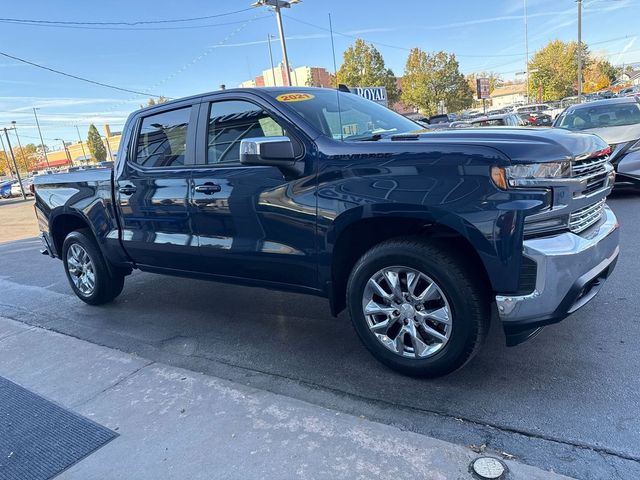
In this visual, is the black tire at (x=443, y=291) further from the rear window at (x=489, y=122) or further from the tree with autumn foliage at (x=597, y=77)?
the tree with autumn foliage at (x=597, y=77)

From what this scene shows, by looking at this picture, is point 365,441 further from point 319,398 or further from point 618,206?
point 618,206

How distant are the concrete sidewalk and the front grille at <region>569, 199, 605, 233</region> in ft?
4.34

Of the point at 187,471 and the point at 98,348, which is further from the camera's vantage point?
the point at 98,348

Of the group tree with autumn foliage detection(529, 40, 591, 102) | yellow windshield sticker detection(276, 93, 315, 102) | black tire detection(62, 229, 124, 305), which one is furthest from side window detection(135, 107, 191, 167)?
tree with autumn foliage detection(529, 40, 591, 102)

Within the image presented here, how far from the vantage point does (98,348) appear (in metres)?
4.25

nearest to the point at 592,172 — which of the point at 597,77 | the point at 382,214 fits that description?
the point at 382,214

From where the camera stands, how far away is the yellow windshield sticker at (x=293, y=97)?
362 cm

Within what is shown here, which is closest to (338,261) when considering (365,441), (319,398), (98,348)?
(319,398)

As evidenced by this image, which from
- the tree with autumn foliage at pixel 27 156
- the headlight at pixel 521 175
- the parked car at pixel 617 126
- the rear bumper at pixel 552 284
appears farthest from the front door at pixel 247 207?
the tree with autumn foliage at pixel 27 156

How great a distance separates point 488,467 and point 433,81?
4377cm

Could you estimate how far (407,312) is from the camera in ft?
9.89

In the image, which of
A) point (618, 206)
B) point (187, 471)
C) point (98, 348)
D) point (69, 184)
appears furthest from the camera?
point (618, 206)

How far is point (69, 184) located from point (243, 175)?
8.55 feet

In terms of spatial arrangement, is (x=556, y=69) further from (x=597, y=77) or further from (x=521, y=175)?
(x=521, y=175)
